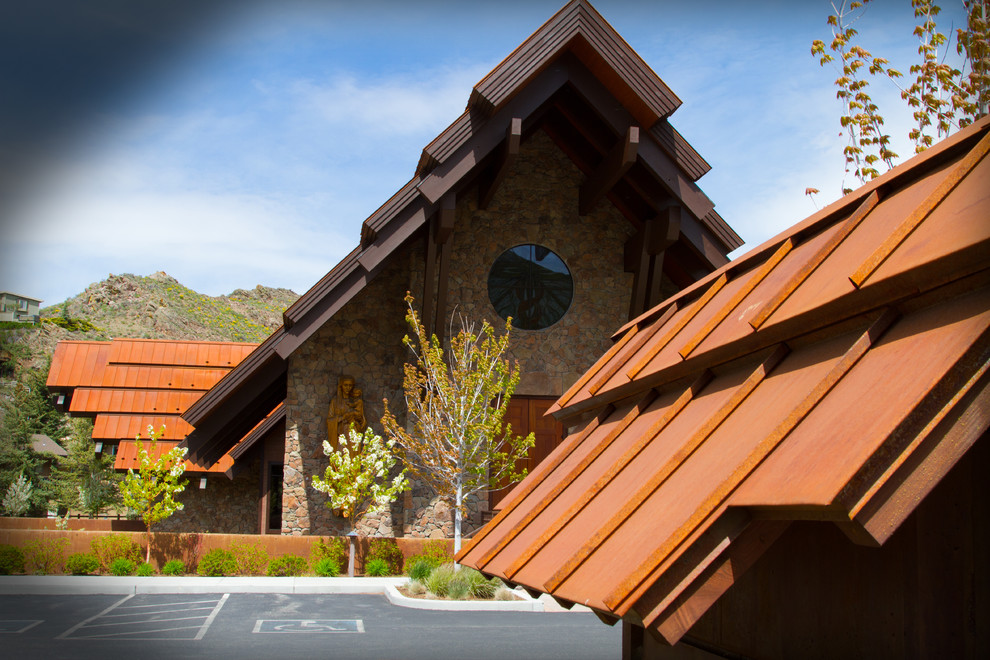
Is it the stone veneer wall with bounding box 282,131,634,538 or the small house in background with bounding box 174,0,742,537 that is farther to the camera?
the stone veneer wall with bounding box 282,131,634,538

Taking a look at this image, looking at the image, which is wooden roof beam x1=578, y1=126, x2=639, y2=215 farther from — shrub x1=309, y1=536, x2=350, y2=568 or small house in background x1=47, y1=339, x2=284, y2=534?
small house in background x1=47, y1=339, x2=284, y2=534

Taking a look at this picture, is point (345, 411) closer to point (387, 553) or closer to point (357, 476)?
point (357, 476)

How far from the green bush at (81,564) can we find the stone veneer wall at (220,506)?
4.74 meters

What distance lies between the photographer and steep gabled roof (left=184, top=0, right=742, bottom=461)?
15383 mm

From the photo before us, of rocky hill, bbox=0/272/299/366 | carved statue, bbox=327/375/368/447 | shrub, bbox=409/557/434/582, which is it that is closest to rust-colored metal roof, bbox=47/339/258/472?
carved statue, bbox=327/375/368/447

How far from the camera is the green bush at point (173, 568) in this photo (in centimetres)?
1702

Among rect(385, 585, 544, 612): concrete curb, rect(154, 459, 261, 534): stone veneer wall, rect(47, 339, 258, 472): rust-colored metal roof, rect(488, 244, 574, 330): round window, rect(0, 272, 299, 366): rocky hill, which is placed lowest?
rect(385, 585, 544, 612): concrete curb

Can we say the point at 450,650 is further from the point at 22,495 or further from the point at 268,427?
the point at 22,495

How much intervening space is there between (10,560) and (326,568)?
21.5ft

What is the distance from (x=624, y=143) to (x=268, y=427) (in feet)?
36.5

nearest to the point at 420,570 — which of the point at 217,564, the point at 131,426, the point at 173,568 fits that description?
the point at 217,564

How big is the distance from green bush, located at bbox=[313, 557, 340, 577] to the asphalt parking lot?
1.69 metres

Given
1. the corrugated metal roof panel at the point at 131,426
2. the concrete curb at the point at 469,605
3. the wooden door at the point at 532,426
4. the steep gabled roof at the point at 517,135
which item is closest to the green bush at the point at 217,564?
the steep gabled roof at the point at 517,135

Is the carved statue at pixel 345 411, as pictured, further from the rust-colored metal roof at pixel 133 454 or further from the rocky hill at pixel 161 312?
the rocky hill at pixel 161 312
